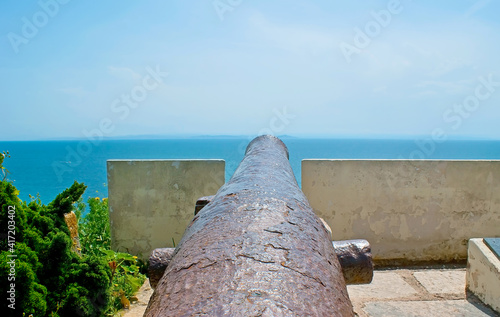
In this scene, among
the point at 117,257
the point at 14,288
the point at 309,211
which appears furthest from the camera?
the point at 117,257

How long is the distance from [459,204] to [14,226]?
521 cm

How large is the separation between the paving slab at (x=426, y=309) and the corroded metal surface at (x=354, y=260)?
2258mm

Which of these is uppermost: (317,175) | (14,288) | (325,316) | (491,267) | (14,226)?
(317,175)

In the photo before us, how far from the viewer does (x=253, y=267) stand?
1.09 m

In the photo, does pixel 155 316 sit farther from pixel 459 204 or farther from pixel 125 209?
pixel 459 204

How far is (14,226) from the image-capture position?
9.60 feet

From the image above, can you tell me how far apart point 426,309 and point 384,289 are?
2.28ft

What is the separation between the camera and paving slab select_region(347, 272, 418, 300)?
4512 millimetres

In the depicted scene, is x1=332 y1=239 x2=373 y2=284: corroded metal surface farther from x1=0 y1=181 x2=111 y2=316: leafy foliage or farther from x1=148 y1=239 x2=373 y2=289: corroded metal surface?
x1=0 y1=181 x2=111 y2=316: leafy foliage

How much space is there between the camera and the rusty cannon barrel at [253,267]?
963mm

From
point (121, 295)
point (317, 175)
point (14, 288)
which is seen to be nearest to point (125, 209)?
point (121, 295)

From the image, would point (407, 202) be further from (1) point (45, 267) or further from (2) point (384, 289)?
(1) point (45, 267)

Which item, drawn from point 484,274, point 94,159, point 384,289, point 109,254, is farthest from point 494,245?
point 94,159

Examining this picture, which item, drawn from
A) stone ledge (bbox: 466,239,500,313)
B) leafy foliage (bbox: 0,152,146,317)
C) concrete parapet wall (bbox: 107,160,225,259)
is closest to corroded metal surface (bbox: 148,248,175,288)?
leafy foliage (bbox: 0,152,146,317)
